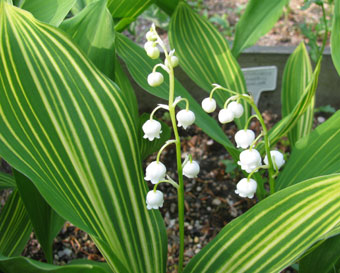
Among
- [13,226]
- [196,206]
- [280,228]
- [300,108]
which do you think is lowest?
[196,206]

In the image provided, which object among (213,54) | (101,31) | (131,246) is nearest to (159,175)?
(131,246)

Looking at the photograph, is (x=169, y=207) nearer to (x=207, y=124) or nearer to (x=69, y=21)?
(x=207, y=124)

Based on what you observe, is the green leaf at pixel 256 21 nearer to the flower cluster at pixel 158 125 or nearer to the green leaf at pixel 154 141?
the green leaf at pixel 154 141

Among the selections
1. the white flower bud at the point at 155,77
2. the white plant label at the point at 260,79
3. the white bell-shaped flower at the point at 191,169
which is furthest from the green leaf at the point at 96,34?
the white plant label at the point at 260,79

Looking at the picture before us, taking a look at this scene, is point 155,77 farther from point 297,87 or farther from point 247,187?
point 297,87

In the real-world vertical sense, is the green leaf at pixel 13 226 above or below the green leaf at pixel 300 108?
below

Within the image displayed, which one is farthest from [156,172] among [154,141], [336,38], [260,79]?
[260,79]
